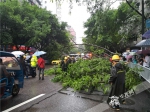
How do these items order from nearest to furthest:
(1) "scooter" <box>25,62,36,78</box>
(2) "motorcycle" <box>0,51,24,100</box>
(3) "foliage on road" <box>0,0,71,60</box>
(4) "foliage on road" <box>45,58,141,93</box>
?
1. (2) "motorcycle" <box>0,51,24,100</box>
2. (4) "foliage on road" <box>45,58,141,93</box>
3. (1) "scooter" <box>25,62,36,78</box>
4. (3) "foliage on road" <box>0,0,71,60</box>

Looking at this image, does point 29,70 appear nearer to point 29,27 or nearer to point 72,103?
point 72,103

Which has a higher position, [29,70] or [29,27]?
[29,27]

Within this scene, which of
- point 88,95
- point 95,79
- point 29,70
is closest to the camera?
A: point 88,95

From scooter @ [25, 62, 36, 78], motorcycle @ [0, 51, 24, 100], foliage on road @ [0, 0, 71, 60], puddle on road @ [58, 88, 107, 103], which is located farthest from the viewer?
foliage on road @ [0, 0, 71, 60]

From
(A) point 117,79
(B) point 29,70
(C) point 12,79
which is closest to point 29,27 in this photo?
(B) point 29,70

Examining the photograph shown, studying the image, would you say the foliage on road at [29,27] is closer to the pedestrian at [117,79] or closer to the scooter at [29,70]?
→ the scooter at [29,70]

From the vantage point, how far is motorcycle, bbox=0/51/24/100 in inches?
239

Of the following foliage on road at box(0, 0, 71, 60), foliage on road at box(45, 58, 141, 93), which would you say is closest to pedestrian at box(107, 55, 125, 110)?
foliage on road at box(45, 58, 141, 93)

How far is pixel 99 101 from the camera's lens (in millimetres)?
6578

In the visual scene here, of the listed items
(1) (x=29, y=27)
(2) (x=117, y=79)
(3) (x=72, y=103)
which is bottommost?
(3) (x=72, y=103)

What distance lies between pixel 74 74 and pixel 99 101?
3.66 meters

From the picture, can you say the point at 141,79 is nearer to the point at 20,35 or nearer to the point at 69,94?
the point at 69,94

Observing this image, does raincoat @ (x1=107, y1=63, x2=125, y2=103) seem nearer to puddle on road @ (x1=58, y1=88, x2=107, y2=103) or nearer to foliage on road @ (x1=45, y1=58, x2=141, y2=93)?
puddle on road @ (x1=58, y1=88, x2=107, y2=103)

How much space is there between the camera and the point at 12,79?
21.9 ft
